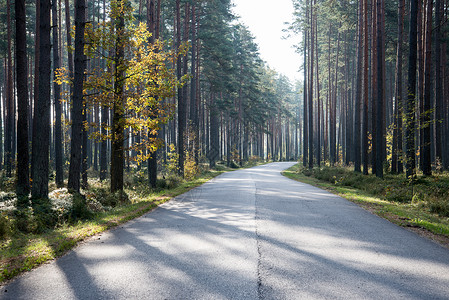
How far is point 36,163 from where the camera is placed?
9.58m

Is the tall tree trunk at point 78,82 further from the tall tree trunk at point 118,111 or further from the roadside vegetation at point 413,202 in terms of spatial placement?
the roadside vegetation at point 413,202

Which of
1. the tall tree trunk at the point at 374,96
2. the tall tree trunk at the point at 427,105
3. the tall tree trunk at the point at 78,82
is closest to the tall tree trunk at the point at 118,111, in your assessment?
the tall tree trunk at the point at 78,82

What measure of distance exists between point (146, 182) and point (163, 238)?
1197cm

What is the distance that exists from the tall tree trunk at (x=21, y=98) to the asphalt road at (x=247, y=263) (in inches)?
218

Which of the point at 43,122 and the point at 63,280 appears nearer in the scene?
the point at 63,280

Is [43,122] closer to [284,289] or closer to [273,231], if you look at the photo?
[273,231]

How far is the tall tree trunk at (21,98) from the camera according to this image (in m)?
10.3

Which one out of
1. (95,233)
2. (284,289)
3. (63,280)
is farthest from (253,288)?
(95,233)

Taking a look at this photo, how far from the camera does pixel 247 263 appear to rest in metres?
4.63

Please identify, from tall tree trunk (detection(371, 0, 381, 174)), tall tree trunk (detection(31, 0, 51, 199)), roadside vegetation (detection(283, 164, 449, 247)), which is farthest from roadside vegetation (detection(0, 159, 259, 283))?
tall tree trunk (detection(371, 0, 381, 174))

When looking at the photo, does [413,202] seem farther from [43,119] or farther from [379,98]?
[43,119]

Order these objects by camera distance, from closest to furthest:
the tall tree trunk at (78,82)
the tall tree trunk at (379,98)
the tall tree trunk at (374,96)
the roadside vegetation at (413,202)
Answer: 1. the roadside vegetation at (413,202)
2. the tall tree trunk at (78,82)
3. the tall tree trunk at (379,98)
4. the tall tree trunk at (374,96)

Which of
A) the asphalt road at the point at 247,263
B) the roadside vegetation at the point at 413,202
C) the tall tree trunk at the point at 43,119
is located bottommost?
the roadside vegetation at the point at 413,202

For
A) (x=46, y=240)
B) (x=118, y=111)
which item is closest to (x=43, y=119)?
(x=118, y=111)
